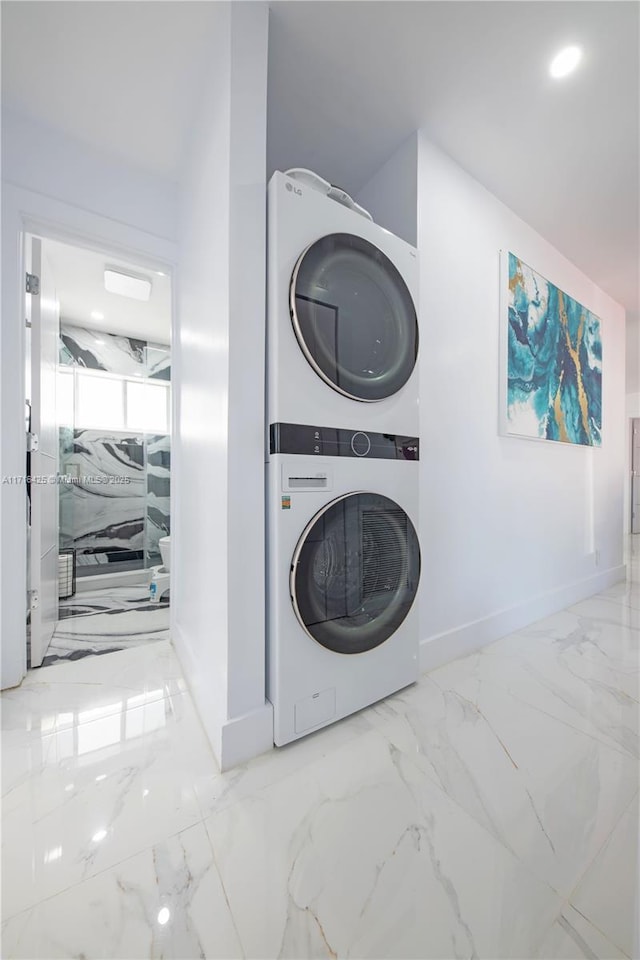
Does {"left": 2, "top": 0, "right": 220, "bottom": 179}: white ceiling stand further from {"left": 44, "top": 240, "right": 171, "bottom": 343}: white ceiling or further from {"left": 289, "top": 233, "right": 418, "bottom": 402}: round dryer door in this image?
{"left": 289, "top": 233, "right": 418, "bottom": 402}: round dryer door

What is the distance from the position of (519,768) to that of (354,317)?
1589mm

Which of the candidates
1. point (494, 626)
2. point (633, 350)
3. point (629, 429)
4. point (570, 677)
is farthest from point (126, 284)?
point (629, 429)

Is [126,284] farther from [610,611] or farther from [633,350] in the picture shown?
[633,350]

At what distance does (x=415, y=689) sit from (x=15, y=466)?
2004 millimetres

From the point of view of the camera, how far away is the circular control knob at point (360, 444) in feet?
4.63

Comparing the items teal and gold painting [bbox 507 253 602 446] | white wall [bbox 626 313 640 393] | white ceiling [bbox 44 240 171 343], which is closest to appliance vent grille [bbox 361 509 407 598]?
teal and gold painting [bbox 507 253 602 446]

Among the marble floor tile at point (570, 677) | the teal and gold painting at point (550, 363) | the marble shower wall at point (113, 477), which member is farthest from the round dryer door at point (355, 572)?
the marble shower wall at point (113, 477)

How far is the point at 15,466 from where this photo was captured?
1.68m

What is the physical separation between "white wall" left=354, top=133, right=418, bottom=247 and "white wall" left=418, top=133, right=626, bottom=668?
5 cm

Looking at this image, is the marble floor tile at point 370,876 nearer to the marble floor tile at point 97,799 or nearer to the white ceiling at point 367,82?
the marble floor tile at point 97,799

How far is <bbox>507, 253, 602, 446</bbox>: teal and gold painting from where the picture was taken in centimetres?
225

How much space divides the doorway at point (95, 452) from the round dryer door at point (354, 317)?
119cm

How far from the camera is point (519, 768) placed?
46.6 inches

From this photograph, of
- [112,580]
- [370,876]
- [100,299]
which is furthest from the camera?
[112,580]
